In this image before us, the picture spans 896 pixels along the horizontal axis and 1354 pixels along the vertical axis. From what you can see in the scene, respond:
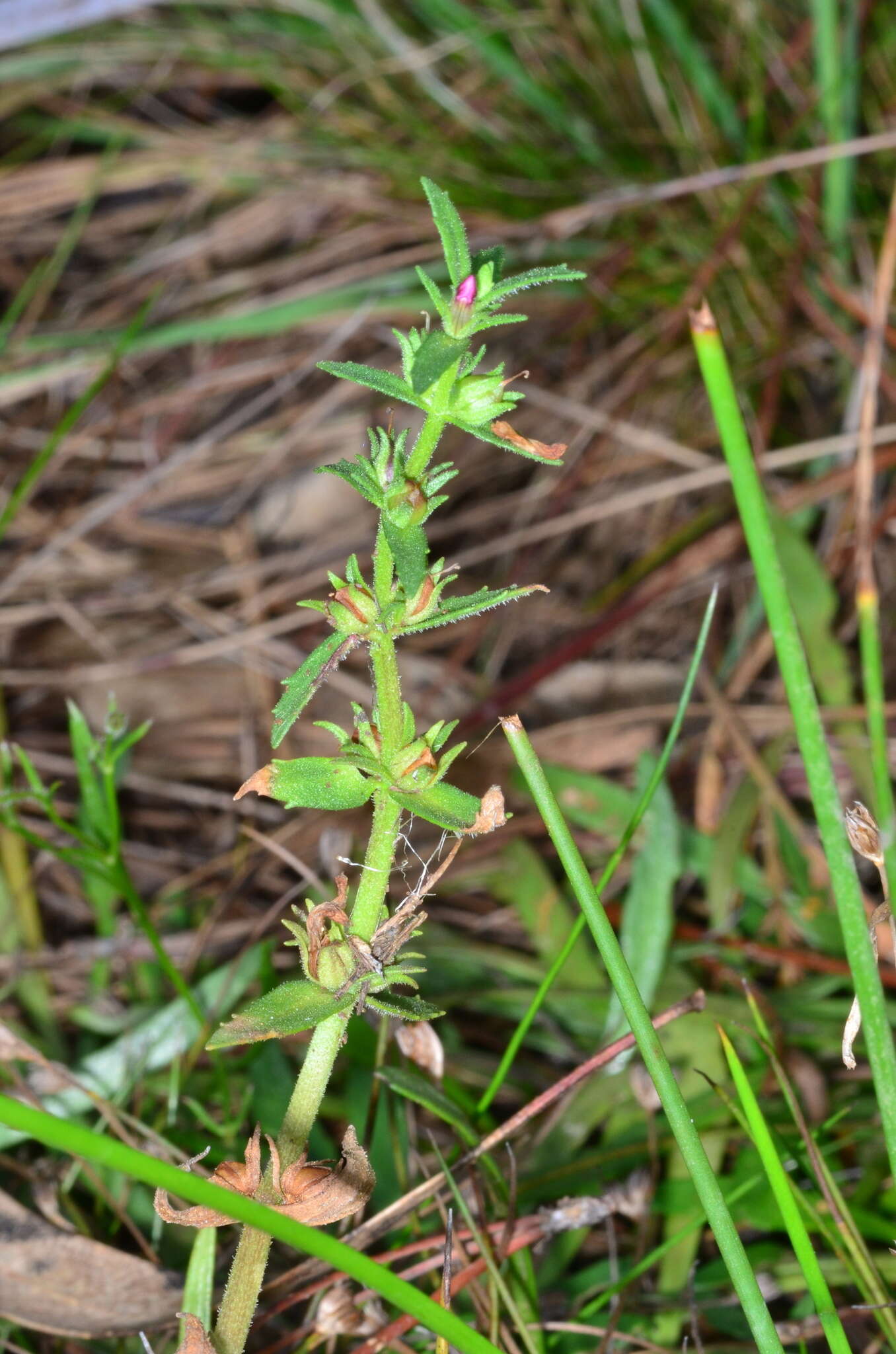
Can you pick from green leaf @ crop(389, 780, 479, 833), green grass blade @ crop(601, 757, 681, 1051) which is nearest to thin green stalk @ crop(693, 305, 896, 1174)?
green leaf @ crop(389, 780, 479, 833)

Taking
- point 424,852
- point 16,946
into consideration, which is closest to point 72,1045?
point 16,946

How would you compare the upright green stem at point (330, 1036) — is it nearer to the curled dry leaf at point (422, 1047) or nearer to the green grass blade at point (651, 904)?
the curled dry leaf at point (422, 1047)

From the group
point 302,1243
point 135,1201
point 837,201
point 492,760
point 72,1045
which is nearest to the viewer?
point 302,1243

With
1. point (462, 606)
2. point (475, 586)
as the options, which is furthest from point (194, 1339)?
point (475, 586)

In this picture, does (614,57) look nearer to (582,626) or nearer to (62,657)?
(582,626)

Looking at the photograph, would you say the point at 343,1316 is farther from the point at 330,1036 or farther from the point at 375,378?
the point at 375,378

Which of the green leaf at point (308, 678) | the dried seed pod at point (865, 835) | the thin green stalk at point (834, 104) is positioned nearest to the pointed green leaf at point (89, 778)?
the green leaf at point (308, 678)

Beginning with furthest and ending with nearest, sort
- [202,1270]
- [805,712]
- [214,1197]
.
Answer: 1. [202,1270]
2. [805,712]
3. [214,1197]
